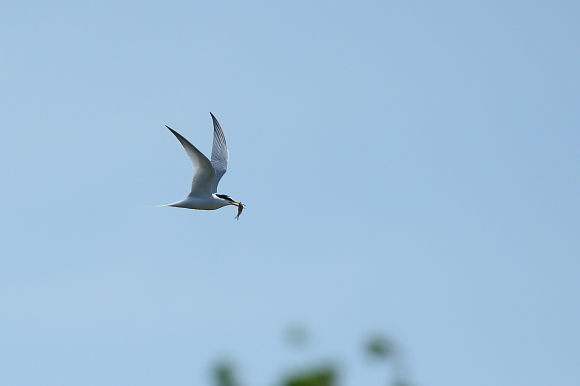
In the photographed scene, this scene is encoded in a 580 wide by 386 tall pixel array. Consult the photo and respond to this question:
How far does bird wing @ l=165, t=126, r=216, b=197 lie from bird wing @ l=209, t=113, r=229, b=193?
1.38 m

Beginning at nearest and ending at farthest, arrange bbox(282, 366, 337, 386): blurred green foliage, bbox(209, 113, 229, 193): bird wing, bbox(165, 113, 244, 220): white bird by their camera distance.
Answer: bbox(282, 366, 337, 386): blurred green foliage → bbox(165, 113, 244, 220): white bird → bbox(209, 113, 229, 193): bird wing

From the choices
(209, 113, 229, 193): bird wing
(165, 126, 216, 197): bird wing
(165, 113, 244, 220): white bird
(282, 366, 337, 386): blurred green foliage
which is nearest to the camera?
(282, 366, 337, 386): blurred green foliage

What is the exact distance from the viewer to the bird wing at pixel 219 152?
77.1 feet

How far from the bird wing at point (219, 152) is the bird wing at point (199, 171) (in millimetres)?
1385

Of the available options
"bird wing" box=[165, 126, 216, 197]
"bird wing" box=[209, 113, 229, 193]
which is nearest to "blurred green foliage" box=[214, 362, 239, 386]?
"bird wing" box=[165, 126, 216, 197]

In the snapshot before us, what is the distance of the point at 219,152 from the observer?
953 inches

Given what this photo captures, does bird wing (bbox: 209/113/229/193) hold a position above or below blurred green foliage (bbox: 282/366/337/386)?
below

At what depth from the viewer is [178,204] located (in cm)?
2095

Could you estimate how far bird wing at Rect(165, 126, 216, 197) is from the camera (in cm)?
1948

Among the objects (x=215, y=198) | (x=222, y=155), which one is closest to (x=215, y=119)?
(x=222, y=155)

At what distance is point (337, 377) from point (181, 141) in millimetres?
14656

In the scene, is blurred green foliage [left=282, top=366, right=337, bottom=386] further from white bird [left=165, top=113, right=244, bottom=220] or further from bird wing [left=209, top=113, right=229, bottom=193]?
bird wing [left=209, top=113, right=229, bottom=193]

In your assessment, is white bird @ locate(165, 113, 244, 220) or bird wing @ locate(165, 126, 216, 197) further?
white bird @ locate(165, 113, 244, 220)

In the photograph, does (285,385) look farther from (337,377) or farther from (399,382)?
(399,382)
